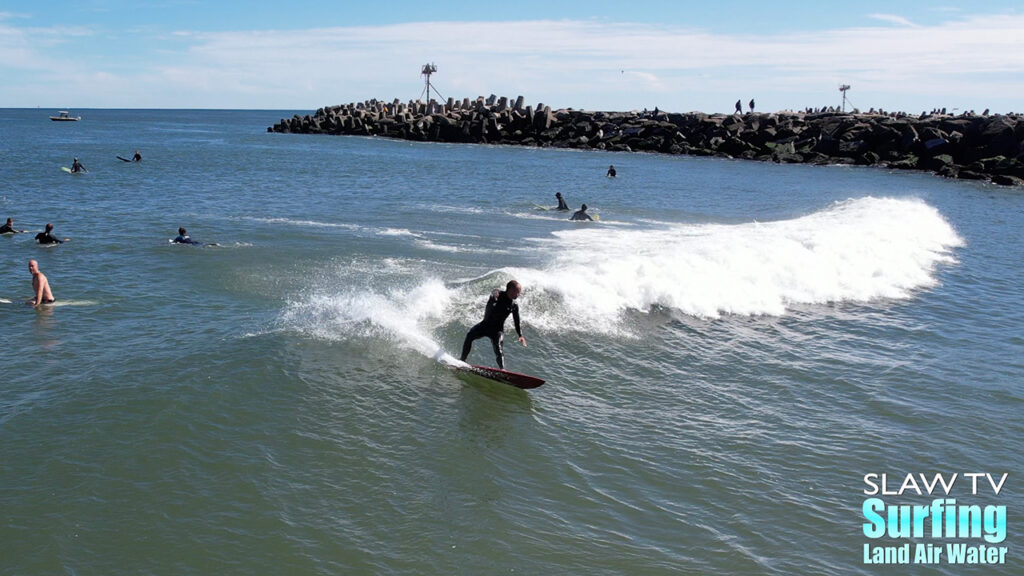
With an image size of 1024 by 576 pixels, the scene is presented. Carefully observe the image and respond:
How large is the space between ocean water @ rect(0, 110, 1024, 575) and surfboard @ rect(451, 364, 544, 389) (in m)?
0.32

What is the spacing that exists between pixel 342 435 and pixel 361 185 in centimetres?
3433

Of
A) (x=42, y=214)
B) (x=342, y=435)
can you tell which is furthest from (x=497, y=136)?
(x=342, y=435)

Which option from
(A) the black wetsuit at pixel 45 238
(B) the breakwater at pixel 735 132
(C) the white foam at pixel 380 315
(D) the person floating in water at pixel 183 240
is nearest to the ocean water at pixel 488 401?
(C) the white foam at pixel 380 315

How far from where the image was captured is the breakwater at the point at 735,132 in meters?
61.2

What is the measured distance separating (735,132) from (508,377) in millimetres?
70796

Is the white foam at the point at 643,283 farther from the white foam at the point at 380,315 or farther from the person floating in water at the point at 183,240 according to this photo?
the person floating in water at the point at 183,240

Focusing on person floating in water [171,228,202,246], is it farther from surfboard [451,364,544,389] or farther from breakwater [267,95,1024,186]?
breakwater [267,95,1024,186]

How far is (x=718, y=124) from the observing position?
264ft

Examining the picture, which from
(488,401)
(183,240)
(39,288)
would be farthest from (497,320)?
(183,240)

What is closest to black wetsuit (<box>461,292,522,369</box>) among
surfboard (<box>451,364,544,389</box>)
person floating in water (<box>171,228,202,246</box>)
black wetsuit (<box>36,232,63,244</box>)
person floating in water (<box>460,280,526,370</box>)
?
person floating in water (<box>460,280,526,370</box>)

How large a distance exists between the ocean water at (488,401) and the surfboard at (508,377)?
12.4 inches

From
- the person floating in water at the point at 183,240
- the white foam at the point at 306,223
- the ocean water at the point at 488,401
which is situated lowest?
the ocean water at the point at 488,401

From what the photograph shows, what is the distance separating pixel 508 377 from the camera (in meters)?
12.6

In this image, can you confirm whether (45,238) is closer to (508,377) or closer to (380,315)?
(380,315)
